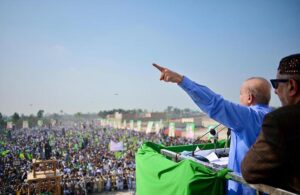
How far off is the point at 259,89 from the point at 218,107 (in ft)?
1.95

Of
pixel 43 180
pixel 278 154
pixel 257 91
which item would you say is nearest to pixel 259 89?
pixel 257 91

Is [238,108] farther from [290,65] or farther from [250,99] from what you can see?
[290,65]

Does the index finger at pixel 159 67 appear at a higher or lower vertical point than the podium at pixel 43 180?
higher

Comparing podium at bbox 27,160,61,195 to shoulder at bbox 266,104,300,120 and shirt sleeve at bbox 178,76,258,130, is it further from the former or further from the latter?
shoulder at bbox 266,104,300,120

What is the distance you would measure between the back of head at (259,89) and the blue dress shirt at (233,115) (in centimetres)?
15

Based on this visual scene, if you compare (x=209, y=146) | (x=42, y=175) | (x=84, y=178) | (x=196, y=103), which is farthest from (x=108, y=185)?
(x=196, y=103)

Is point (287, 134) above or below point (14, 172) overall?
above

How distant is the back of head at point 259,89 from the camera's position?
222cm

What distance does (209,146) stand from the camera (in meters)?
3.83

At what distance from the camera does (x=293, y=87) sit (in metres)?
1.38

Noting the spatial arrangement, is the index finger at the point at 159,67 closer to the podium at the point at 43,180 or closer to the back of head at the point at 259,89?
the back of head at the point at 259,89

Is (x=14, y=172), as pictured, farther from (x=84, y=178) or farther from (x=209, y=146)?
(x=209, y=146)

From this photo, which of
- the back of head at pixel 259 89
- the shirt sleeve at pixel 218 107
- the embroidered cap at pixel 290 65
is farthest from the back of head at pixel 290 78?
the back of head at pixel 259 89

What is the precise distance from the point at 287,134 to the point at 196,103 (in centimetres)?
82
